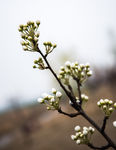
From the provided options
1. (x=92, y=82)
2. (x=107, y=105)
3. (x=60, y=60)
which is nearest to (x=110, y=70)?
(x=92, y=82)

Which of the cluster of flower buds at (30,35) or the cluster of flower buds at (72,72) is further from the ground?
the cluster of flower buds at (30,35)

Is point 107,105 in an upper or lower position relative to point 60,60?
upper

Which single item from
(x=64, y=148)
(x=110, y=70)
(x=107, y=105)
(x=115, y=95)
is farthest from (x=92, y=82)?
(x=107, y=105)

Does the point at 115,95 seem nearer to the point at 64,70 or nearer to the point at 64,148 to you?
Result: the point at 64,148

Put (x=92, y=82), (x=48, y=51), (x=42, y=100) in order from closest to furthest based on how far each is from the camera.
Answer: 1. (x=48, y=51)
2. (x=42, y=100)
3. (x=92, y=82)

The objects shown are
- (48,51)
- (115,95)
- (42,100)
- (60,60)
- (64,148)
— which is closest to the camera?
(48,51)

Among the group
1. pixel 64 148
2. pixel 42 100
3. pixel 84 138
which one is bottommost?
pixel 64 148

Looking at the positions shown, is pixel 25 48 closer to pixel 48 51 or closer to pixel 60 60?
pixel 48 51

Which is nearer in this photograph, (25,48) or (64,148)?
(25,48)

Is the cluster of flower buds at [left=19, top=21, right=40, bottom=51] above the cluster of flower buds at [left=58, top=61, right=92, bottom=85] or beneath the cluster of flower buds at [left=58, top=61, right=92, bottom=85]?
above
